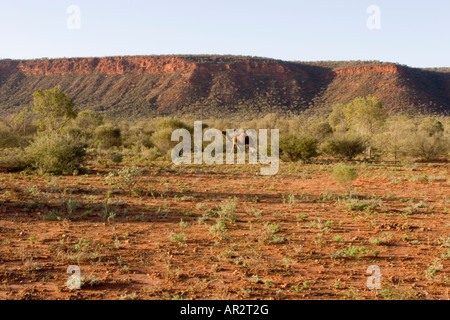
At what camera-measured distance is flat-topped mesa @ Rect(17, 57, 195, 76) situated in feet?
250

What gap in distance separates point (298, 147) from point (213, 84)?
159 ft

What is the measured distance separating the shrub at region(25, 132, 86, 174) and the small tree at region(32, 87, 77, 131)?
9672 millimetres

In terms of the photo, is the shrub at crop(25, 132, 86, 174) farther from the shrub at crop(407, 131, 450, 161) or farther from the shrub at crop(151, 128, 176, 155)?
the shrub at crop(407, 131, 450, 161)

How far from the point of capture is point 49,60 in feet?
271

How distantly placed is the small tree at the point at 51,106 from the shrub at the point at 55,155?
9672mm

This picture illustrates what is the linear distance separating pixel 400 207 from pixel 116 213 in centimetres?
752

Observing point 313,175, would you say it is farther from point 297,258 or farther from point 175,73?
point 175,73

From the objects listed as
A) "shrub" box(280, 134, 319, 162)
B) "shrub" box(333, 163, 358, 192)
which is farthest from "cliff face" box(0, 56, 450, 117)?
"shrub" box(333, 163, 358, 192)

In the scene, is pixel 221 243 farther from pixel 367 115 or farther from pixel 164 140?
pixel 367 115

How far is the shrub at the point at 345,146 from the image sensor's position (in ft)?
75.7

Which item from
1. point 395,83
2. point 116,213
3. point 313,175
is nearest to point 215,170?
point 313,175

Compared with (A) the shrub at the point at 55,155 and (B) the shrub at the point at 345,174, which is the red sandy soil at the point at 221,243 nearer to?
(B) the shrub at the point at 345,174

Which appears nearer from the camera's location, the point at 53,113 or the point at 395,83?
the point at 53,113

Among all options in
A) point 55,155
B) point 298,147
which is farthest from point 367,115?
point 55,155
